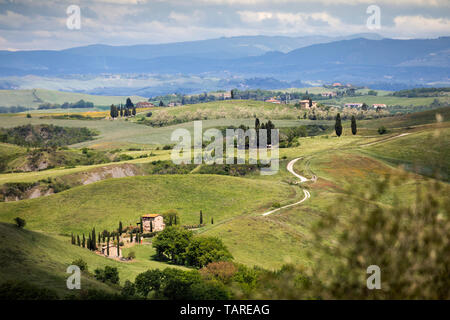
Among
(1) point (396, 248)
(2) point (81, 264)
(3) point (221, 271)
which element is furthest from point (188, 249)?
(1) point (396, 248)

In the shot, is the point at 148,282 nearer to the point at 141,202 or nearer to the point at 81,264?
the point at 81,264

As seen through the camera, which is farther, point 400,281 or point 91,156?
point 91,156

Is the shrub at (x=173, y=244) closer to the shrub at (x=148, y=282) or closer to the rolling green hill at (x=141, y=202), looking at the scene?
the shrub at (x=148, y=282)

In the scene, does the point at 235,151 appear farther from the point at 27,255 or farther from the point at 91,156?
the point at 27,255

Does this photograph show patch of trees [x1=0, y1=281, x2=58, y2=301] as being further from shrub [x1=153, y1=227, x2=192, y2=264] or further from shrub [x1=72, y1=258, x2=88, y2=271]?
shrub [x1=153, y1=227, x2=192, y2=264]

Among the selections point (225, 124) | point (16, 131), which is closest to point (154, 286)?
point (225, 124)

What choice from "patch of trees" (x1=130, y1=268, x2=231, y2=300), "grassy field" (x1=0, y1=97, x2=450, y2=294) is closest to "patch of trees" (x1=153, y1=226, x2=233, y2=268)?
"grassy field" (x1=0, y1=97, x2=450, y2=294)

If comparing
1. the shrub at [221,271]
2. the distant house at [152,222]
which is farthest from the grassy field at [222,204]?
the shrub at [221,271]

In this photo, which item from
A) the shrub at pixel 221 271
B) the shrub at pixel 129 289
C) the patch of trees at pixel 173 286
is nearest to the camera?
the patch of trees at pixel 173 286
